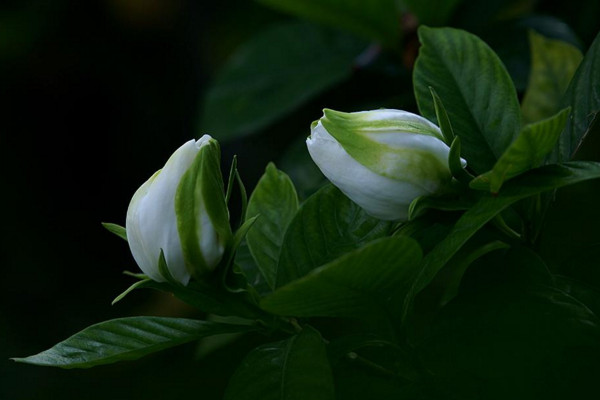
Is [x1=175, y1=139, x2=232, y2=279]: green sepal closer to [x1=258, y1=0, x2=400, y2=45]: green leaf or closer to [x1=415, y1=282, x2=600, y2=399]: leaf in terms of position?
[x1=415, y1=282, x2=600, y2=399]: leaf

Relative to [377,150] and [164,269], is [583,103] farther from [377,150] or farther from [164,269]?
[164,269]

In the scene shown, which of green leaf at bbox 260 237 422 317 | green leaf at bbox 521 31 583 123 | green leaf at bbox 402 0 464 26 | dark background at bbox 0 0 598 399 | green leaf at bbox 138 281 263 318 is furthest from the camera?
dark background at bbox 0 0 598 399

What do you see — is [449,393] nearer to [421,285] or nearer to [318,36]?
[421,285]

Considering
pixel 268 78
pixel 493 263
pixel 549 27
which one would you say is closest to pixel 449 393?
pixel 493 263

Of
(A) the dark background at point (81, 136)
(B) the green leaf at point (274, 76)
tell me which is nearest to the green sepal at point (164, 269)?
(B) the green leaf at point (274, 76)

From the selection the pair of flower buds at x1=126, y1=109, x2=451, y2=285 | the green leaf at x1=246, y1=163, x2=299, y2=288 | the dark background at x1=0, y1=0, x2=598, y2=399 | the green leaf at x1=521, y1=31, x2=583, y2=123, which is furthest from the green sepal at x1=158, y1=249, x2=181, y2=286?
the dark background at x1=0, y1=0, x2=598, y2=399

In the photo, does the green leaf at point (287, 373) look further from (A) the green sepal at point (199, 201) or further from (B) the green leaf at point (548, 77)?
(B) the green leaf at point (548, 77)

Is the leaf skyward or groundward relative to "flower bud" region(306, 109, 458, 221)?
groundward
